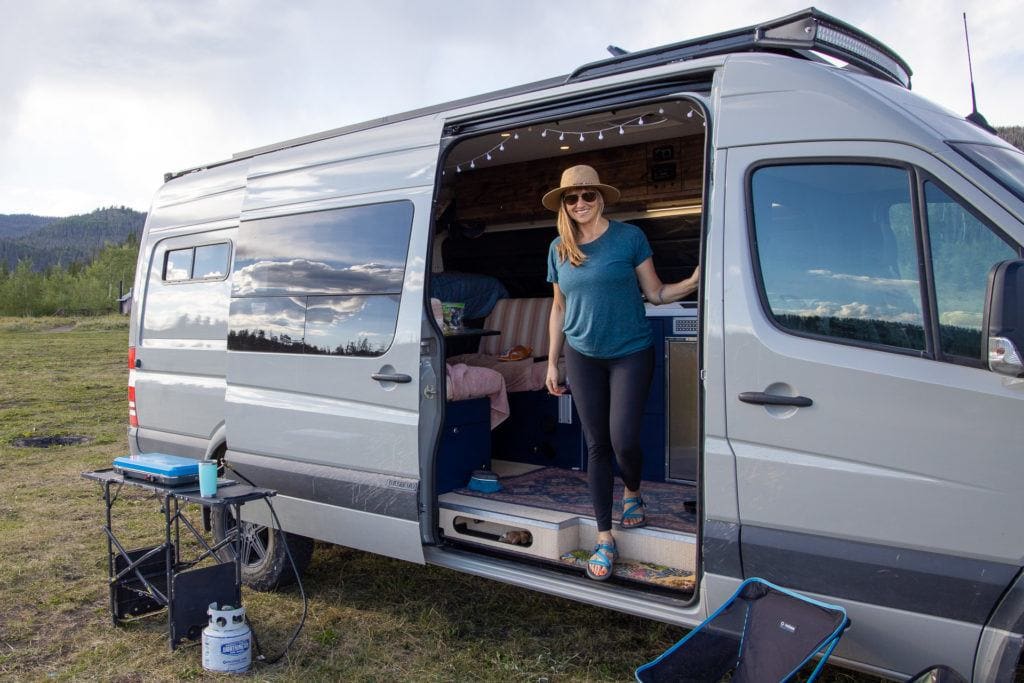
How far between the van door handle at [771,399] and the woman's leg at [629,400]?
82cm

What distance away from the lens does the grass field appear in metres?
4.02

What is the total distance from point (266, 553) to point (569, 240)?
102 inches

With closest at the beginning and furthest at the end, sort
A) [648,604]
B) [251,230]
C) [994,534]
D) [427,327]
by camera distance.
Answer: [994,534], [648,604], [427,327], [251,230]

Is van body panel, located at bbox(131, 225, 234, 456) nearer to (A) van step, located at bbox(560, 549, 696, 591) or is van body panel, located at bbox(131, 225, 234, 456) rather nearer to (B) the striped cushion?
(B) the striped cushion

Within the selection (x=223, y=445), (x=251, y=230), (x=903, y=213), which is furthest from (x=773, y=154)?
(x=223, y=445)

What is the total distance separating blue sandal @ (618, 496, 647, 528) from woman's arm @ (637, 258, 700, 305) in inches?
35.5

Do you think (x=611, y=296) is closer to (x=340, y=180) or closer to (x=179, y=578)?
(x=340, y=180)

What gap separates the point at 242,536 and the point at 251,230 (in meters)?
1.77

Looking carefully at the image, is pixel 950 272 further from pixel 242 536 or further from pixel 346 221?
pixel 242 536

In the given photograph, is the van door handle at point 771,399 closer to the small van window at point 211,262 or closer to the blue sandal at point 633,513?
the blue sandal at point 633,513

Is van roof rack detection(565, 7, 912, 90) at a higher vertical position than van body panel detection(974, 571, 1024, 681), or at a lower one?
higher

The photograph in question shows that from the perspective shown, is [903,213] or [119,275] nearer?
[903,213]

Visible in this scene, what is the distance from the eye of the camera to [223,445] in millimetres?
5109

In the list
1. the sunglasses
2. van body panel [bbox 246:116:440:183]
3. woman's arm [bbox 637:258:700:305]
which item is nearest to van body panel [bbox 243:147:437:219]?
van body panel [bbox 246:116:440:183]
